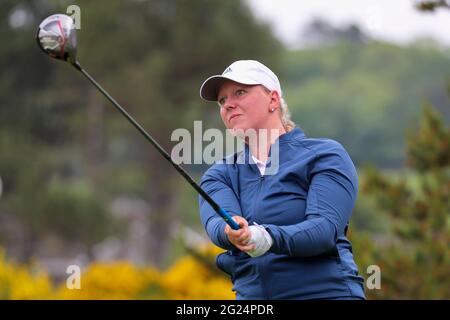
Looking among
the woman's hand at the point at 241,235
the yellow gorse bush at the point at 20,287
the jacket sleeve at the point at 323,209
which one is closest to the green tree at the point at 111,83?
the yellow gorse bush at the point at 20,287

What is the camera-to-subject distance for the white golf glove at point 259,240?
10.5ft

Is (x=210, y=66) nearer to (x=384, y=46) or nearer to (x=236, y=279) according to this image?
(x=236, y=279)

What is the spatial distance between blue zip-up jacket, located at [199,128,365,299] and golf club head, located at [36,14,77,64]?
0.75 meters

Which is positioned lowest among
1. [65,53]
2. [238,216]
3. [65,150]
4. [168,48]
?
[238,216]

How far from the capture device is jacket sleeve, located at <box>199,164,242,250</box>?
3416 millimetres

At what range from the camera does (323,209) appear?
3330 mm

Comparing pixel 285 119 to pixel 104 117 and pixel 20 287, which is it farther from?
pixel 104 117

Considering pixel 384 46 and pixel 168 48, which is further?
pixel 384 46

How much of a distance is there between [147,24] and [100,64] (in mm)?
3148

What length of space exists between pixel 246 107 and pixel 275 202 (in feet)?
1.31

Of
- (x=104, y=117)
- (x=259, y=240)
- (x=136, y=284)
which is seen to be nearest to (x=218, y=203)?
(x=259, y=240)

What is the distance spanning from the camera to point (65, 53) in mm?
3486
